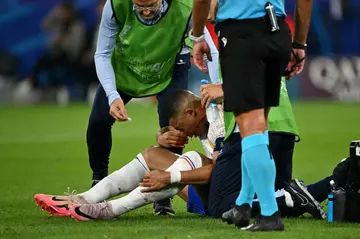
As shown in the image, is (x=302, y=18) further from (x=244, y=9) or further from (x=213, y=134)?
(x=213, y=134)

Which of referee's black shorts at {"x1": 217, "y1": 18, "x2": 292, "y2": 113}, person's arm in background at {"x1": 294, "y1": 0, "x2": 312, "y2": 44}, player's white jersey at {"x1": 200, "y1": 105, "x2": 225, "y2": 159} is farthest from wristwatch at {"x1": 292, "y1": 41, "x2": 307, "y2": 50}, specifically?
player's white jersey at {"x1": 200, "y1": 105, "x2": 225, "y2": 159}

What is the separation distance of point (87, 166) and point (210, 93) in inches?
206

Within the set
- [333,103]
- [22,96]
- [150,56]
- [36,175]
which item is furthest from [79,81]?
[150,56]

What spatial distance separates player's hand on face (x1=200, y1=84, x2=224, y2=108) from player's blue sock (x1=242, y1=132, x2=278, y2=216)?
81 centimetres

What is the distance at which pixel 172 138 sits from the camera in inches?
290

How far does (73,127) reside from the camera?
1747 centimetres

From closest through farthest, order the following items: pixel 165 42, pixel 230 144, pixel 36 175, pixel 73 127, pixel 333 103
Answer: pixel 230 144 → pixel 165 42 → pixel 36 175 → pixel 73 127 → pixel 333 103

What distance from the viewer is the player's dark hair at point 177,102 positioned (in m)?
7.48

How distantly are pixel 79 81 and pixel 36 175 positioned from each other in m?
13.0

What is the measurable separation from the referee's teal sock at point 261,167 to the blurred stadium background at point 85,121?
232 mm

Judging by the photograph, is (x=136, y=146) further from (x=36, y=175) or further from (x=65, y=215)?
(x=65, y=215)

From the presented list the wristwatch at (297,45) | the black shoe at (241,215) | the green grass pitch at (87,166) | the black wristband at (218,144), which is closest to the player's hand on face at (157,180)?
the green grass pitch at (87,166)

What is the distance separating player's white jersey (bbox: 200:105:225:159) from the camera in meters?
7.44

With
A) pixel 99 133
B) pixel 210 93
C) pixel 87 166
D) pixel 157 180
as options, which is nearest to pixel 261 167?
pixel 210 93
